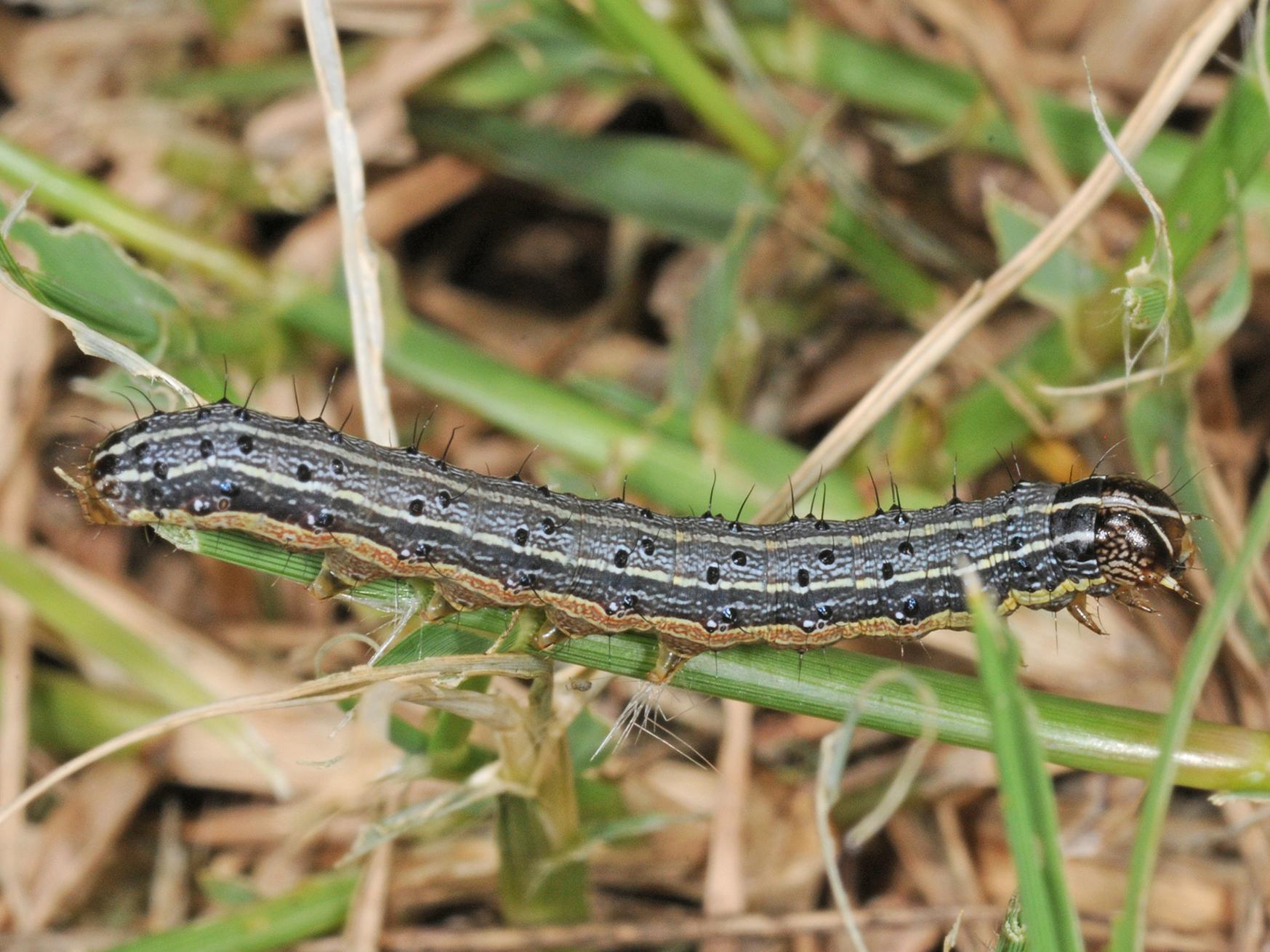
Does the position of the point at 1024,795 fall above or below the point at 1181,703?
below

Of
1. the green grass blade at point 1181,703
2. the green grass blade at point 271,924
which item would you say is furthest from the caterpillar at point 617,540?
the green grass blade at point 271,924

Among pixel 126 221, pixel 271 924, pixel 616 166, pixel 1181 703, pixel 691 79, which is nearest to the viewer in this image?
pixel 1181 703

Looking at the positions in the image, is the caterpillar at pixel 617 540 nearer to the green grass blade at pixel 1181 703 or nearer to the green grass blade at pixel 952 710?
the green grass blade at pixel 952 710

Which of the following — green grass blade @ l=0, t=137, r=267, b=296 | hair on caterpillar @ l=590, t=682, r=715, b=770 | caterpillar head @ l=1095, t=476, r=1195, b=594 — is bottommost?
hair on caterpillar @ l=590, t=682, r=715, b=770

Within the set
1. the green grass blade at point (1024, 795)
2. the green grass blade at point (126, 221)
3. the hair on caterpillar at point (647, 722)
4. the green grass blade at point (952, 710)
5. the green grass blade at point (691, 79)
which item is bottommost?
the green grass blade at point (1024, 795)

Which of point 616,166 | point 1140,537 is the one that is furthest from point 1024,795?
point 616,166

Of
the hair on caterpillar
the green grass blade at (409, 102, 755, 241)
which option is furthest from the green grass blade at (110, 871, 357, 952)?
the green grass blade at (409, 102, 755, 241)

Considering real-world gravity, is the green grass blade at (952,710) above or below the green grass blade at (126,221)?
below

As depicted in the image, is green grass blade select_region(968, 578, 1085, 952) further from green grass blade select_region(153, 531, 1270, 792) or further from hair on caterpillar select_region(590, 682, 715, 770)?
hair on caterpillar select_region(590, 682, 715, 770)

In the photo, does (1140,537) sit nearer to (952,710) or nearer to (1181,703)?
(952,710)
